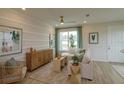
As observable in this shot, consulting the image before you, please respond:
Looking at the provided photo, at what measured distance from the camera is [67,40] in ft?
31.1

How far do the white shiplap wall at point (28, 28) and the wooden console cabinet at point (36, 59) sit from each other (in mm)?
273

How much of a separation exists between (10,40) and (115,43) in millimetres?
5756

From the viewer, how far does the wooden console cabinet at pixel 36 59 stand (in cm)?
521

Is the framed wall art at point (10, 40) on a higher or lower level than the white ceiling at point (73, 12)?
lower

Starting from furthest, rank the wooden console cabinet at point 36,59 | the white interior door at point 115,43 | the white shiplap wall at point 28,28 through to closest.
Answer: the white interior door at point 115,43, the wooden console cabinet at point 36,59, the white shiplap wall at point 28,28

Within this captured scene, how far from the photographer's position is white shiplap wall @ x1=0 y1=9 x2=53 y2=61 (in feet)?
13.9

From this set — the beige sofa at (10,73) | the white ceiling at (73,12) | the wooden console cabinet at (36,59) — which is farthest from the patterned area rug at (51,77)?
the white ceiling at (73,12)

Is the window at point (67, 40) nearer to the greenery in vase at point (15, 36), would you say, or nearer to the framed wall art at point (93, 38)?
the framed wall art at point (93, 38)

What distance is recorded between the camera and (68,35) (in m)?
9.38

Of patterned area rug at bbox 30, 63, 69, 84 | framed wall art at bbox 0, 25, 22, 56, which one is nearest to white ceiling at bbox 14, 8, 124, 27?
framed wall art at bbox 0, 25, 22, 56
